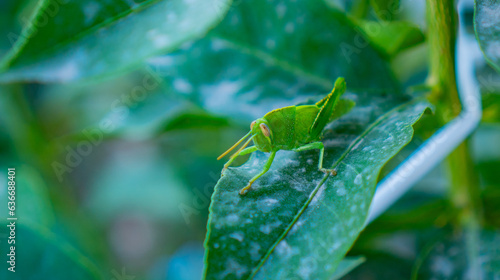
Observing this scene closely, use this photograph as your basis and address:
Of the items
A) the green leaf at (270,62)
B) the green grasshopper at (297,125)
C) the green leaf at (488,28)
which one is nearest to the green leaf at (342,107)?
the green grasshopper at (297,125)

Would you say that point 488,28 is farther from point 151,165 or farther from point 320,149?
point 151,165

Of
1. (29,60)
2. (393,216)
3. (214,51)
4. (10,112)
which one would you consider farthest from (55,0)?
(10,112)

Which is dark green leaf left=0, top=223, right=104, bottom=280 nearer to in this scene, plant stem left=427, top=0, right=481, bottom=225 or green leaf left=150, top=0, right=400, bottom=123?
green leaf left=150, top=0, right=400, bottom=123

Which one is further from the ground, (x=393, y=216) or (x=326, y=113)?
(x=326, y=113)

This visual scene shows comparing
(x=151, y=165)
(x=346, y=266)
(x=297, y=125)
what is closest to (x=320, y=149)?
(x=297, y=125)

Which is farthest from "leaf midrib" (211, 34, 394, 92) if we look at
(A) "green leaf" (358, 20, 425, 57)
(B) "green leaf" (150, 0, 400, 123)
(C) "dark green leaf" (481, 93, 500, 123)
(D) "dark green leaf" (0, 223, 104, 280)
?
(D) "dark green leaf" (0, 223, 104, 280)

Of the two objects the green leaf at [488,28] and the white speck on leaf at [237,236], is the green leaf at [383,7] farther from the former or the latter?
the white speck on leaf at [237,236]

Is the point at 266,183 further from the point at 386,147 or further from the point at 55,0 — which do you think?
the point at 55,0
